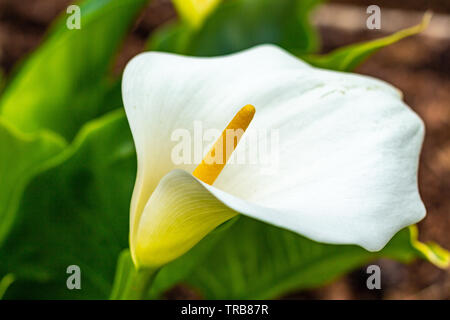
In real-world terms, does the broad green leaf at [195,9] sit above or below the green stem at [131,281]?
above

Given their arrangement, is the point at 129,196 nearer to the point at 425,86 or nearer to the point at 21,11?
the point at 425,86

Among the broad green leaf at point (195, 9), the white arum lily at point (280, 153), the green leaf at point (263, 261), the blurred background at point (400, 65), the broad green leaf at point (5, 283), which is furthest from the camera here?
the blurred background at point (400, 65)

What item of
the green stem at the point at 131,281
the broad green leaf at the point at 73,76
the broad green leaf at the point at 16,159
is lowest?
the green stem at the point at 131,281

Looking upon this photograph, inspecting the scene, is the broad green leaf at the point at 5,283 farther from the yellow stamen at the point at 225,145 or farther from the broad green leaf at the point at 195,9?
the broad green leaf at the point at 195,9

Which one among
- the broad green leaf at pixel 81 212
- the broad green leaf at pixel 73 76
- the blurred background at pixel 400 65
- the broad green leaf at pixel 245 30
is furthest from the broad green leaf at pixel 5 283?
the blurred background at pixel 400 65

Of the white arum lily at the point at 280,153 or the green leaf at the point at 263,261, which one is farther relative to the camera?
the green leaf at the point at 263,261

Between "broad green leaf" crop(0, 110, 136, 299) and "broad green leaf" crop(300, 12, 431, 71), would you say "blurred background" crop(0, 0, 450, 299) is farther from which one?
"broad green leaf" crop(300, 12, 431, 71)

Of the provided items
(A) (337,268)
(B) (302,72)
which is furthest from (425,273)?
(B) (302,72)

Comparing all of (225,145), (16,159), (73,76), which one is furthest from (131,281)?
(73,76)
